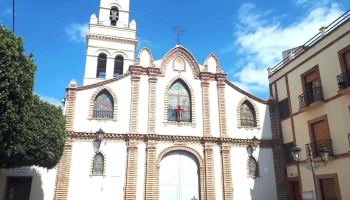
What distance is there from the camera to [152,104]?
19922mm

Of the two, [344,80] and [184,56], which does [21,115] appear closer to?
[184,56]

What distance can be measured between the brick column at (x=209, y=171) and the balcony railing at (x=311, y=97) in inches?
253

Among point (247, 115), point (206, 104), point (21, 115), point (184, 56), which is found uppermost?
point (184, 56)

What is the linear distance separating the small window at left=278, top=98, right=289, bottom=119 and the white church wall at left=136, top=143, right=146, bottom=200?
10.1 m

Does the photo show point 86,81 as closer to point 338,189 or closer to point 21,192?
point 21,192

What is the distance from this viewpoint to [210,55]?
73.6 ft

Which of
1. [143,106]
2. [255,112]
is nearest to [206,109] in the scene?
[255,112]

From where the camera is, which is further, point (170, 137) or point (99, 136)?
point (170, 137)

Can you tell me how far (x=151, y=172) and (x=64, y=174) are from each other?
506 cm

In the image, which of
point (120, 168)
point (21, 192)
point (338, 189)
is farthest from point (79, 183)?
point (338, 189)

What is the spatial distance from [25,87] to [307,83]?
52.4 ft

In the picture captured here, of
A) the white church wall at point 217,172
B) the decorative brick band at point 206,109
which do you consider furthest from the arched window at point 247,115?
the white church wall at point 217,172

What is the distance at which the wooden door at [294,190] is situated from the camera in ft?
64.2

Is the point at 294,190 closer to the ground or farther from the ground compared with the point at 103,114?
closer to the ground
